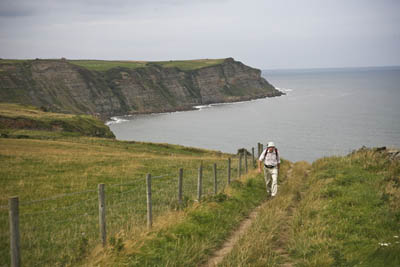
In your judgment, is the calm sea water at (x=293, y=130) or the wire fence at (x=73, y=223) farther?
the calm sea water at (x=293, y=130)

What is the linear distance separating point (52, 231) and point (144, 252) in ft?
11.4

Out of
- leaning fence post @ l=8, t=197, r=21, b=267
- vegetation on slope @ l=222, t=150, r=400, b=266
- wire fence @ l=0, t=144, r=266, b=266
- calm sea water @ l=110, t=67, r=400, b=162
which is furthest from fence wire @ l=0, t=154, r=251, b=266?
calm sea water @ l=110, t=67, r=400, b=162

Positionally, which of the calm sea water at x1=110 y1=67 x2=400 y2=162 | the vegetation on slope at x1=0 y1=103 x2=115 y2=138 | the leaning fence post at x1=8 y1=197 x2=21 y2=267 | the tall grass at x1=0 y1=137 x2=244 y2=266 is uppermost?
the leaning fence post at x1=8 y1=197 x2=21 y2=267

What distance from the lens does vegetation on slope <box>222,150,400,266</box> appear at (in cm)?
875

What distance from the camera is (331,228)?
35.8 feet

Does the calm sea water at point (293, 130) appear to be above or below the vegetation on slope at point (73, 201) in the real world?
below

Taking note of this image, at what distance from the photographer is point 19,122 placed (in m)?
64.4

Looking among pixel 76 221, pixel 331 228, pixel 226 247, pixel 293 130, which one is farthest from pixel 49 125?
pixel 331 228

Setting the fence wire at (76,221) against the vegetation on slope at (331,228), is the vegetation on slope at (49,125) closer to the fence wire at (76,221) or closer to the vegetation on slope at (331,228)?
the fence wire at (76,221)

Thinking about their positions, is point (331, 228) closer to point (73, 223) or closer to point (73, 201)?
point (73, 223)

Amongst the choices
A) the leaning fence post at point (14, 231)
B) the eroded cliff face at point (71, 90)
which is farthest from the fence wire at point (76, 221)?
the eroded cliff face at point (71, 90)

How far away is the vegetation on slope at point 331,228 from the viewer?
8.75m

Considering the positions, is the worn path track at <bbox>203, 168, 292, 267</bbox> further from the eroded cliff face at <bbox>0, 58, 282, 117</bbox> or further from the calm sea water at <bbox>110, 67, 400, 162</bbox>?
the eroded cliff face at <bbox>0, 58, 282, 117</bbox>

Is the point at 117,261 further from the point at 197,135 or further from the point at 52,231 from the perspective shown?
the point at 197,135
